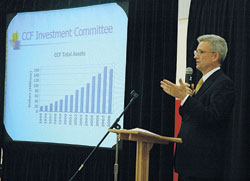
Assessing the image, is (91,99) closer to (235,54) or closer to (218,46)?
(235,54)

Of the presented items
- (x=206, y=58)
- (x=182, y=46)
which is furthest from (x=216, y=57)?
(x=182, y=46)

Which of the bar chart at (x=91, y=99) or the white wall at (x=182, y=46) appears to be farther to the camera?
the white wall at (x=182, y=46)

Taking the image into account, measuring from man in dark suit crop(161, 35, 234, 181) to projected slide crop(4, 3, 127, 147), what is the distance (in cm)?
148

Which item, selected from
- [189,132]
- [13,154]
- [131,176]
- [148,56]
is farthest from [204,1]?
[13,154]

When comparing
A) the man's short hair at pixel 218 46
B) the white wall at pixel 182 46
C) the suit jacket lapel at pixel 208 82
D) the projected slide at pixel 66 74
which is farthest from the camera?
the white wall at pixel 182 46

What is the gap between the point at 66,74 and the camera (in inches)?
165

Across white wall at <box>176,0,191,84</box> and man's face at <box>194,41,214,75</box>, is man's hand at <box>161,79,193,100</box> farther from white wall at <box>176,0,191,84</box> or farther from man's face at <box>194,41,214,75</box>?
white wall at <box>176,0,191,84</box>

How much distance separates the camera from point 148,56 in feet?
12.7

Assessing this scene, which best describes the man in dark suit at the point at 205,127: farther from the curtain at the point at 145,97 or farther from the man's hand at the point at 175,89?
the curtain at the point at 145,97

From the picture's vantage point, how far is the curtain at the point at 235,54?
3256 mm

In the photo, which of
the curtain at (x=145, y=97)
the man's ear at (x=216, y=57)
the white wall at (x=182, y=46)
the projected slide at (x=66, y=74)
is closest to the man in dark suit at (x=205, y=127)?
the man's ear at (x=216, y=57)

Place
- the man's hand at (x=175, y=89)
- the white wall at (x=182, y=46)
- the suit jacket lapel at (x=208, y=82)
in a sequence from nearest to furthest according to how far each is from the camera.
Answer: the man's hand at (x=175, y=89)
the suit jacket lapel at (x=208, y=82)
the white wall at (x=182, y=46)

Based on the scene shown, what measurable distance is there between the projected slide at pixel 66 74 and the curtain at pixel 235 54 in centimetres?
85

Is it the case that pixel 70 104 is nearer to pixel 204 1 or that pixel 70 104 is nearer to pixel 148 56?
pixel 148 56
